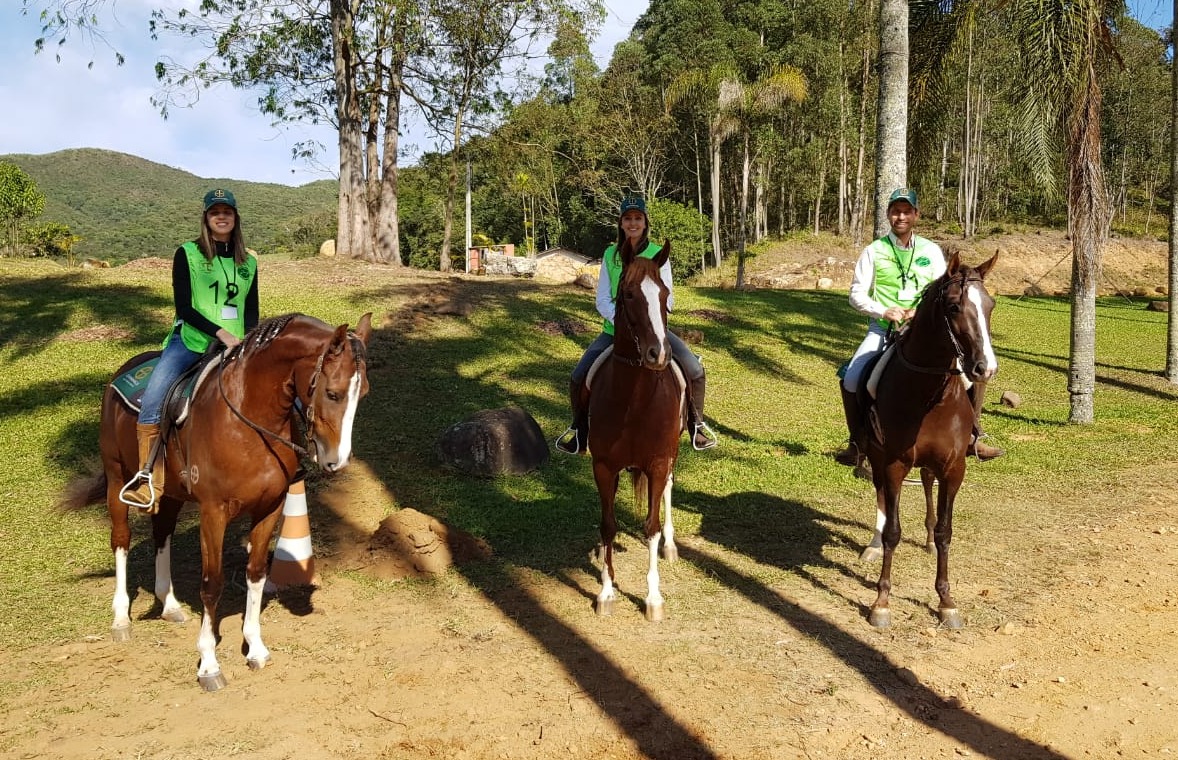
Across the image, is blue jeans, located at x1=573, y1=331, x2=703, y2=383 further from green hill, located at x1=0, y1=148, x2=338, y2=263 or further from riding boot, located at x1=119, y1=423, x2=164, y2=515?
green hill, located at x1=0, y1=148, x2=338, y2=263

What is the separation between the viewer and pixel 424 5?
2227cm

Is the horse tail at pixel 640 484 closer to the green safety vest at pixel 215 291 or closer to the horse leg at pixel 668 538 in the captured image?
the horse leg at pixel 668 538

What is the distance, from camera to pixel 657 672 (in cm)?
537

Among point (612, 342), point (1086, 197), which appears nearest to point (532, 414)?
point (612, 342)

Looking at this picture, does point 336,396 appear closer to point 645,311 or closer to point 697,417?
point 645,311

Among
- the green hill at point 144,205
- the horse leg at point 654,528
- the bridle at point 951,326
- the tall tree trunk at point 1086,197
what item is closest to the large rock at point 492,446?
the horse leg at point 654,528

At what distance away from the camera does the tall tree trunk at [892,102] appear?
12.1 metres

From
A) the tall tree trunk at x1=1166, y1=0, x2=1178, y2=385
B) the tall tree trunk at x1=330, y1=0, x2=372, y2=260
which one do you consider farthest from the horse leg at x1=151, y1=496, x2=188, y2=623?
the tall tree trunk at x1=1166, y1=0, x2=1178, y2=385

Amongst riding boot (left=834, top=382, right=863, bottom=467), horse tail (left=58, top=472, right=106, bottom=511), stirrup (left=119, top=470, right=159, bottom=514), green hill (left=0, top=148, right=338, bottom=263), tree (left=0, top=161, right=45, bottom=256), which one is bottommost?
horse tail (left=58, top=472, right=106, bottom=511)

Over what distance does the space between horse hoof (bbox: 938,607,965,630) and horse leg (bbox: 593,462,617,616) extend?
2.59 metres

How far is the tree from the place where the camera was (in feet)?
139

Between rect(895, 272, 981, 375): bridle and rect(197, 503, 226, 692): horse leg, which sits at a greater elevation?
rect(895, 272, 981, 375): bridle

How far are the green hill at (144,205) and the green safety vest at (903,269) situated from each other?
80.4 metres

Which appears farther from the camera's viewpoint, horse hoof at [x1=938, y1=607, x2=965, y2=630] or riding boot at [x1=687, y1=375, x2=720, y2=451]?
riding boot at [x1=687, y1=375, x2=720, y2=451]
